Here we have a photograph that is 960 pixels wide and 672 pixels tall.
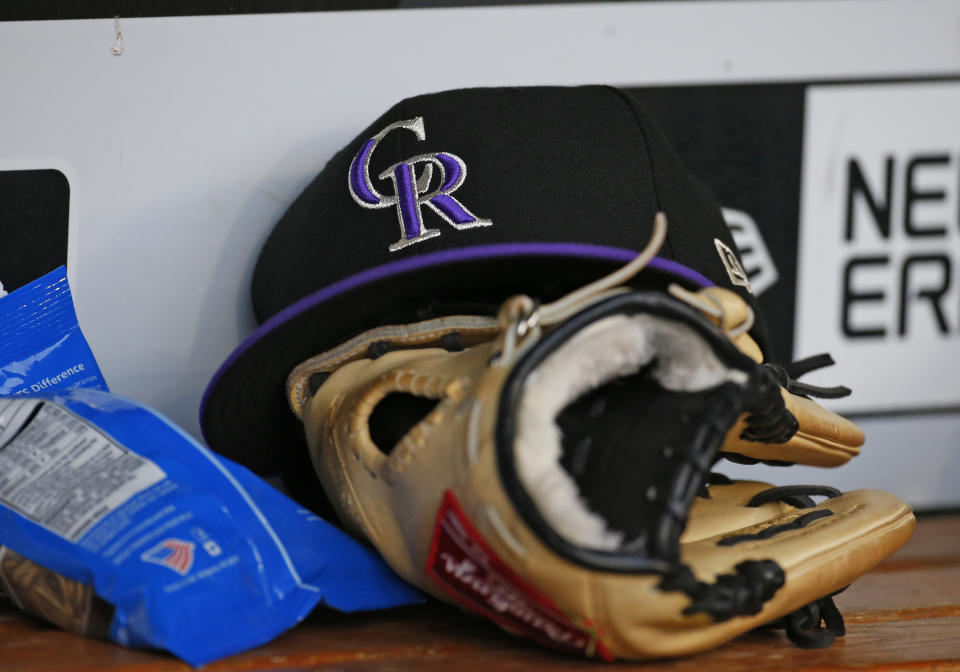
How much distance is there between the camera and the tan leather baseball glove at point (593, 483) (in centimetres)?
48

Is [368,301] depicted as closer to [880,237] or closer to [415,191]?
[415,191]

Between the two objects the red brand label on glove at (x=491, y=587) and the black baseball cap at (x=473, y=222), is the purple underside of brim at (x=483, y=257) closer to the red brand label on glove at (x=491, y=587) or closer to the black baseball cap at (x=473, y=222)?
the black baseball cap at (x=473, y=222)

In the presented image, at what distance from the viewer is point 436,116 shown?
0.71m

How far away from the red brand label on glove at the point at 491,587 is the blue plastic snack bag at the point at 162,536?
0.10 m

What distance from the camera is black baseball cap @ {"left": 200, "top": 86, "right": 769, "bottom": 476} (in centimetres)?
63

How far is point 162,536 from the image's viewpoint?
57 centimetres

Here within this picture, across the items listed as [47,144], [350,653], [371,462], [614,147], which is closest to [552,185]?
[614,147]

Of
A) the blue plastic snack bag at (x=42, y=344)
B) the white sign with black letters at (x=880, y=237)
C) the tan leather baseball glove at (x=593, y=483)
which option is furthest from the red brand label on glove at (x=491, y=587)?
the white sign with black letters at (x=880, y=237)

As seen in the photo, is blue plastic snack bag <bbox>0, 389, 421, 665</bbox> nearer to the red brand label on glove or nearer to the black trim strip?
the red brand label on glove

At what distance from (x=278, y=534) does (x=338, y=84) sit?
1.54 ft

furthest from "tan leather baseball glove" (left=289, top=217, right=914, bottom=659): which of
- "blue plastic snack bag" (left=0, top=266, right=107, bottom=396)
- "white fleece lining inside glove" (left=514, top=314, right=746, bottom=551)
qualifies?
"blue plastic snack bag" (left=0, top=266, right=107, bottom=396)

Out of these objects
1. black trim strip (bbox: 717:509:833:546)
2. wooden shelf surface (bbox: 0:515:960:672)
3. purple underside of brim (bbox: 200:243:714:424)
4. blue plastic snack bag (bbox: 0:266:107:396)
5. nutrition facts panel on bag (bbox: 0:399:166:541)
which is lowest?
wooden shelf surface (bbox: 0:515:960:672)

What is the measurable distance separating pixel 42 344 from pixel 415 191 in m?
0.35

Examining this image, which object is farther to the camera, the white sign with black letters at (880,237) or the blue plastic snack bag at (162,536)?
the white sign with black letters at (880,237)
